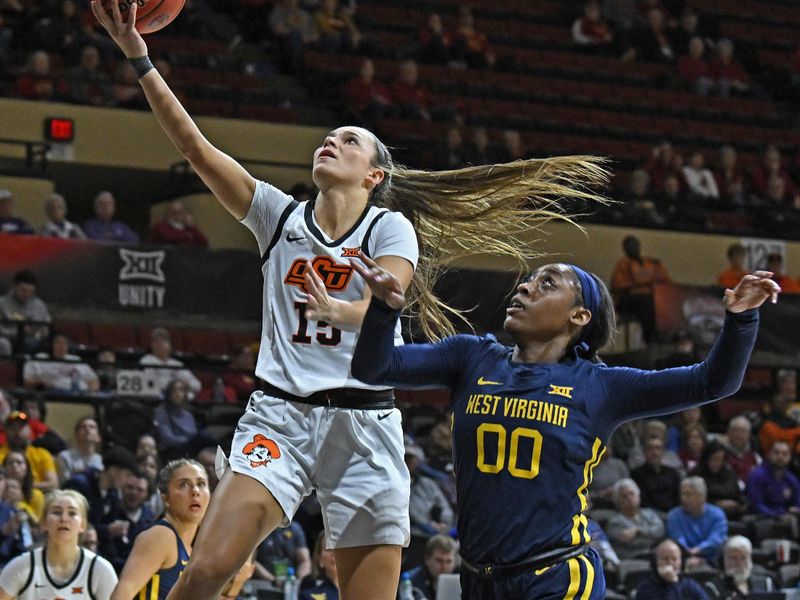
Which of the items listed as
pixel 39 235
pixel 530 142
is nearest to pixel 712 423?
pixel 530 142

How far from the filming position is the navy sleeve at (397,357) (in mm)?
4121

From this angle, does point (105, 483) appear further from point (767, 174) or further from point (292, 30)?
point (767, 174)

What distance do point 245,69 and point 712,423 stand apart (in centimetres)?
744

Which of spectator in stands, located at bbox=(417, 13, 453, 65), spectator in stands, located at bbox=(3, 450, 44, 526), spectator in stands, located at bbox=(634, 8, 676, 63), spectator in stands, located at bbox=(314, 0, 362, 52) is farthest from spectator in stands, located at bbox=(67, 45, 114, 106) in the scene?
spectator in stands, located at bbox=(634, 8, 676, 63)

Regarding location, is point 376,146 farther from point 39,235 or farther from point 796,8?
point 796,8

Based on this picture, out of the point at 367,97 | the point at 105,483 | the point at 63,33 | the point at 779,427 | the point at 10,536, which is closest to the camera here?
the point at 10,536

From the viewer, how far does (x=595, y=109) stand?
19.7m

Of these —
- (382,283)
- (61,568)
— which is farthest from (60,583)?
(382,283)

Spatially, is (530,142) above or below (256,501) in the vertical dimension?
above

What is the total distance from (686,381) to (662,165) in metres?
14.7

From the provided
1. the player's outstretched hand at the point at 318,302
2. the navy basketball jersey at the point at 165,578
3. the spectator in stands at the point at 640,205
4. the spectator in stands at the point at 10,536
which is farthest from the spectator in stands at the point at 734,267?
the player's outstretched hand at the point at 318,302

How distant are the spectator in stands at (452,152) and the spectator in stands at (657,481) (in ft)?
16.8

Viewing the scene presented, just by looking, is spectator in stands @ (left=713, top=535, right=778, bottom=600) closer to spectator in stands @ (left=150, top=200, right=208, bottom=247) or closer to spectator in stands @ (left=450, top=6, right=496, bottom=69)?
spectator in stands @ (left=150, top=200, right=208, bottom=247)

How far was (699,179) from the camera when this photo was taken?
61.3ft
